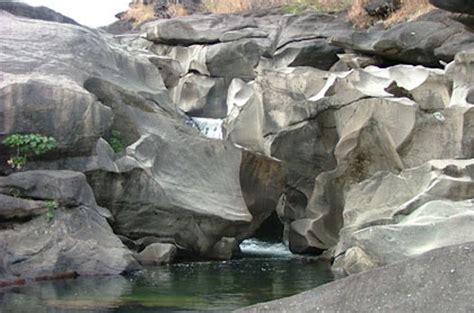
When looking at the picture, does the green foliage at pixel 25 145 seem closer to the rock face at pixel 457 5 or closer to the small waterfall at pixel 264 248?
the small waterfall at pixel 264 248

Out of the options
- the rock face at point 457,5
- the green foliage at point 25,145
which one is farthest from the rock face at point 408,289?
the green foliage at point 25,145

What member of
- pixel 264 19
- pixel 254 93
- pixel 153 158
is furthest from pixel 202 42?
pixel 153 158

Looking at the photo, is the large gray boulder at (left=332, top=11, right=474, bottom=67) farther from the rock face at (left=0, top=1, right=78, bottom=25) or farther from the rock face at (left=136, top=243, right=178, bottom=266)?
the rock face at (left=136, top=243, right=178, bottom=266)

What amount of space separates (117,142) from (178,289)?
5899 mm

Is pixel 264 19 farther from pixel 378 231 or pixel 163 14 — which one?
pixel 378 231

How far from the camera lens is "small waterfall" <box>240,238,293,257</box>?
20.3 meters

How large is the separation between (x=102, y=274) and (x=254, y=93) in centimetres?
887

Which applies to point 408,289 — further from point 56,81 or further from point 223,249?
point 223,249

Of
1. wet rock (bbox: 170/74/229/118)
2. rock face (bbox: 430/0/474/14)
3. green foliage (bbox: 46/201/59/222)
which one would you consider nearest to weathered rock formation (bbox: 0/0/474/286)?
green foliage (bbox: 46/201/59/222)

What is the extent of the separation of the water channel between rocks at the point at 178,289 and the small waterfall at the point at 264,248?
2.33 meters

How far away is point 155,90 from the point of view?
68.1ft

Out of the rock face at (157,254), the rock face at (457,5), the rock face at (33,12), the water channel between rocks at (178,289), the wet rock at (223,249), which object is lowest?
the wet rock at (223,249)

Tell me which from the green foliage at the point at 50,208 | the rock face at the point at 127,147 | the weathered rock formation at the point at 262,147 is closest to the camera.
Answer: the green foliage at the point at 50,208

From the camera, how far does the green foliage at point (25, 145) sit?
50.4 ft
